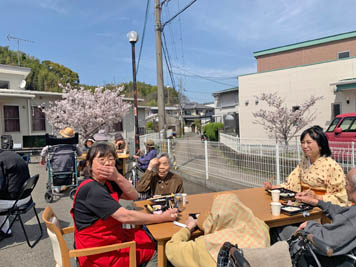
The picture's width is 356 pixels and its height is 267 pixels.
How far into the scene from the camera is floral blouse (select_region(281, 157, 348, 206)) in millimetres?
2988

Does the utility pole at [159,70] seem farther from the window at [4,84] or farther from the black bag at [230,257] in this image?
the window at [4,84]

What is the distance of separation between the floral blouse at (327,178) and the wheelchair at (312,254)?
0.95m

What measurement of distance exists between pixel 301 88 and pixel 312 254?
50.2 ft

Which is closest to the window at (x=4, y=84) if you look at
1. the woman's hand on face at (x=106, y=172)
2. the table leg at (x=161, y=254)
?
the woman's hand on face at (x=106, y=172)

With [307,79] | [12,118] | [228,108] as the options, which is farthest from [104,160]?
[228,108]

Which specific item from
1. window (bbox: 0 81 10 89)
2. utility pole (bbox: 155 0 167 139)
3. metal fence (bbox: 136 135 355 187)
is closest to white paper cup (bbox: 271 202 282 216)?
metal fence (bbox: 136 135 355 187)

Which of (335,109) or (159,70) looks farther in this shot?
(335,109)

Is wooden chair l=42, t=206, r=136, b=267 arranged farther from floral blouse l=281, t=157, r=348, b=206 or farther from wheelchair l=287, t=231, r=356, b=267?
floral blouse l=281, t=157, r=348, b=206

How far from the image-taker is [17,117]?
16.5 m

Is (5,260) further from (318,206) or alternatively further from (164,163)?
(318,206)

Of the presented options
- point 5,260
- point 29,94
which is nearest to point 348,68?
point 5,260

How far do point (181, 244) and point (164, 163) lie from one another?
5.88 ft

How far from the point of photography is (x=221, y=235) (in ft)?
6.03

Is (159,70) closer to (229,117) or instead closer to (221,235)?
(221,235)
